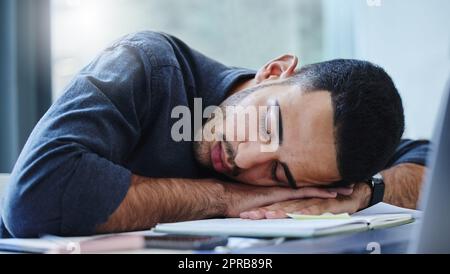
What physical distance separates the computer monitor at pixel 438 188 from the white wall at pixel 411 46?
0.93 metres

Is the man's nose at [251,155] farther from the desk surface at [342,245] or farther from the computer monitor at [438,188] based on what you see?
the computer monitor at [438,188]

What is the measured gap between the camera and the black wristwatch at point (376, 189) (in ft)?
3.46

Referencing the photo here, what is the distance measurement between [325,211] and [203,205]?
22 centimetres

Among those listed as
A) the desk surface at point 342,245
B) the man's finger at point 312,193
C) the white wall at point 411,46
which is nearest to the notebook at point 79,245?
the desk surface at point 342,245

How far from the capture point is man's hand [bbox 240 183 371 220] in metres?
0.89

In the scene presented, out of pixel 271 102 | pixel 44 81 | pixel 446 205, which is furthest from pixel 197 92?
pixel 44 81

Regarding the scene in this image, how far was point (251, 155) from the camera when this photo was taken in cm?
93

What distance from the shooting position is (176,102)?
984 mm

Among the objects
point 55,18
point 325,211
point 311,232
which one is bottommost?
point 325,211

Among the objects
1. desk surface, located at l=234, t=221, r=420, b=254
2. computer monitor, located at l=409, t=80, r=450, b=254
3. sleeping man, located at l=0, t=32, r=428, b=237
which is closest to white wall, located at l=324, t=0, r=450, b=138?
sleeping man, located at l=0, t=32, r=428, b=237

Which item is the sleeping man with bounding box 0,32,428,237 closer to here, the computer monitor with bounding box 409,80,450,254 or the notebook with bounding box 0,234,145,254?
the notebook with bounding box 0,234,145,254

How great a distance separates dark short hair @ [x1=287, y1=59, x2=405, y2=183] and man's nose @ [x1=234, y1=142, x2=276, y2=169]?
12 centimetres

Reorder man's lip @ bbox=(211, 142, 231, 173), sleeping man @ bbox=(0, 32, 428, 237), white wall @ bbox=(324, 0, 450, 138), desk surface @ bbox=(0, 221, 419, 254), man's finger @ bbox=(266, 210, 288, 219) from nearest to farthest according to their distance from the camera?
desk surface @ bbox=(0, 221, 419, 254) < sleeping man @ bbox=(0, 32, 428, 237) < man's finger @ bbox=(266, 210, 288, 219) < man's lip @ bbox=(211, 142, 231, 173) < white wall @ bbox=(324, 0, 450, 138)
